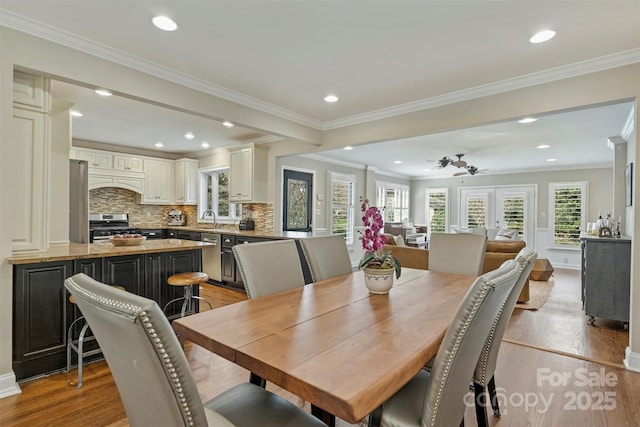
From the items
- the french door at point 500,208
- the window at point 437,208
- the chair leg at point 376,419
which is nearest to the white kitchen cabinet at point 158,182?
the chair leg at point 376,419

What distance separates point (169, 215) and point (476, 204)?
311 inches

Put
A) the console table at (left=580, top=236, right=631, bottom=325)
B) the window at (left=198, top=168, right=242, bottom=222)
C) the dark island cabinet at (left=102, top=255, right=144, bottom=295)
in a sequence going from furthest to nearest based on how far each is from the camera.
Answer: the window at (left=198, top=168, right=242, bottom=222) < the console table at (left=580, top=236, right=631, bottom=325) < the dark island cabinet at (left=102, top=255, right=144, bottom=295)

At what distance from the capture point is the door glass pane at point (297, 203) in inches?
235

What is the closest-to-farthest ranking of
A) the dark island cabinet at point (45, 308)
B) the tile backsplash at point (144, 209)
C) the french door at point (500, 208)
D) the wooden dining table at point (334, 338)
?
the wooden dining table at point (334, 338), the dark island cabinet at point (45, 308), the tile backsplash at point (144, 209), the french door at point (500, 208)

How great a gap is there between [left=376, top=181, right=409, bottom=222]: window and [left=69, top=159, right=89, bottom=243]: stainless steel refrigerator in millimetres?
6315

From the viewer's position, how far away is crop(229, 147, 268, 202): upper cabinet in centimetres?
525

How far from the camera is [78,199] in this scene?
3707mm

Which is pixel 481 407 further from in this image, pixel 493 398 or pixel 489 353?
pixel 493 398

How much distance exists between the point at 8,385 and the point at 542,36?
431cm

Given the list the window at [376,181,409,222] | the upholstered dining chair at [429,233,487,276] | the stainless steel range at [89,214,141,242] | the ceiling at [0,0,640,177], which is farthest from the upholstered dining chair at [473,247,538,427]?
the window at [376,181,409,222]

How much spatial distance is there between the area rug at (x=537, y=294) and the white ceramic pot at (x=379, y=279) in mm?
3405

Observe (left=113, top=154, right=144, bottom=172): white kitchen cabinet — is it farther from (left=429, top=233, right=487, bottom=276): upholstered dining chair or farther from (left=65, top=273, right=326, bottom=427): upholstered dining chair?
(left=65, top=273, right=326, bottom=427): upholstered dining chair

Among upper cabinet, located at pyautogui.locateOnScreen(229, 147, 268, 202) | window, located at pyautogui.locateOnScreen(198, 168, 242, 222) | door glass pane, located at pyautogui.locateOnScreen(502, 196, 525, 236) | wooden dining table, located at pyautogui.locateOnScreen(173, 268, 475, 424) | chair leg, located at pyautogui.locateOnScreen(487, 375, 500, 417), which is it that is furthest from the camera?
door glass pane, located at pyautogui.locateOnScreen(502, 196, 525, 236)

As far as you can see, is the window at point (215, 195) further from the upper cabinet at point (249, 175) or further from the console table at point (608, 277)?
the console table at point (608, 277)
